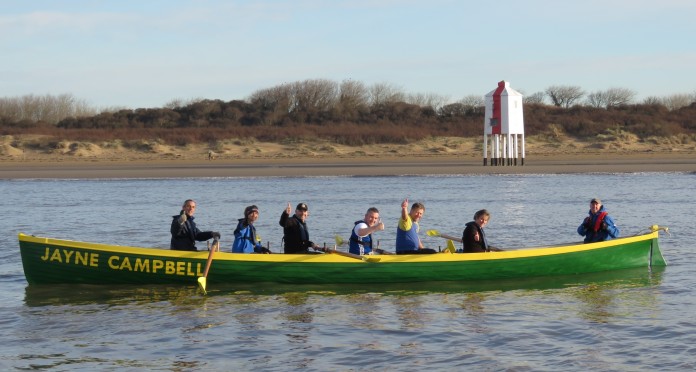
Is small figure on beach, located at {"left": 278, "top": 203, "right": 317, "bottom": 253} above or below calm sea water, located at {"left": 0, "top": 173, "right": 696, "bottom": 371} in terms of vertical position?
above

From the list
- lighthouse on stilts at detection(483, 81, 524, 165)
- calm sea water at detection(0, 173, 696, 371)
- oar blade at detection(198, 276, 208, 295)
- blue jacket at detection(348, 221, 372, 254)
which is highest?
lighthouse on stilts at detection(483, 81, 524, 165)

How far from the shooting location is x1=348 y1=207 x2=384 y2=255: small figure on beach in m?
14.2

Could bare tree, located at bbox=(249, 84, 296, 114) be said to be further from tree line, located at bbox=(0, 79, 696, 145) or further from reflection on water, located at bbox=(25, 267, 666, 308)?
reflection on water, located at bbox=(25, 267, 666, 308)

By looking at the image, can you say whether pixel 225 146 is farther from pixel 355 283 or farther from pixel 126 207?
pixel 355 283

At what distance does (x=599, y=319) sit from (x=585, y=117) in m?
51.3

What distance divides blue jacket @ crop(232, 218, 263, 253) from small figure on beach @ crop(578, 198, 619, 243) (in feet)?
18.8

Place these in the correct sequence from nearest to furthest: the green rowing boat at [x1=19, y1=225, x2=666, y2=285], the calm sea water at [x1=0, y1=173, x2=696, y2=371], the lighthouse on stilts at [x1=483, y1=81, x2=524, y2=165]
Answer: the calm sea water at [x1=0, y1=173, x2=696, y2=371] → the green rowing boat at [x1=19, y1=225, x2=666, y2=285] → the lighthouse on stilts at [x1=483, y1=81, x2=524, y2=165]

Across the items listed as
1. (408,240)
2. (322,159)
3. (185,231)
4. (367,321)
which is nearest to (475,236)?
(408,240)

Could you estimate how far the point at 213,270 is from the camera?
1452 cm

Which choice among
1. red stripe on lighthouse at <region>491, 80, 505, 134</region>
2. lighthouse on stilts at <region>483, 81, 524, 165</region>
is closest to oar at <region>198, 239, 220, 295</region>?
lighthouse on stilts at <region>483, 81, 524, 165</region>

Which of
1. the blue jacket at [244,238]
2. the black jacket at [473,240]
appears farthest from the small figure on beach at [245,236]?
the black jacket at [473,240]

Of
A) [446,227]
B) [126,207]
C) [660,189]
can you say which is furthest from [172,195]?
[660,189]

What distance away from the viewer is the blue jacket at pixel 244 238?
48.4 feet

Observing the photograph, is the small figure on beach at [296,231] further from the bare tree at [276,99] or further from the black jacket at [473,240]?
the bare tree at [276,99]
